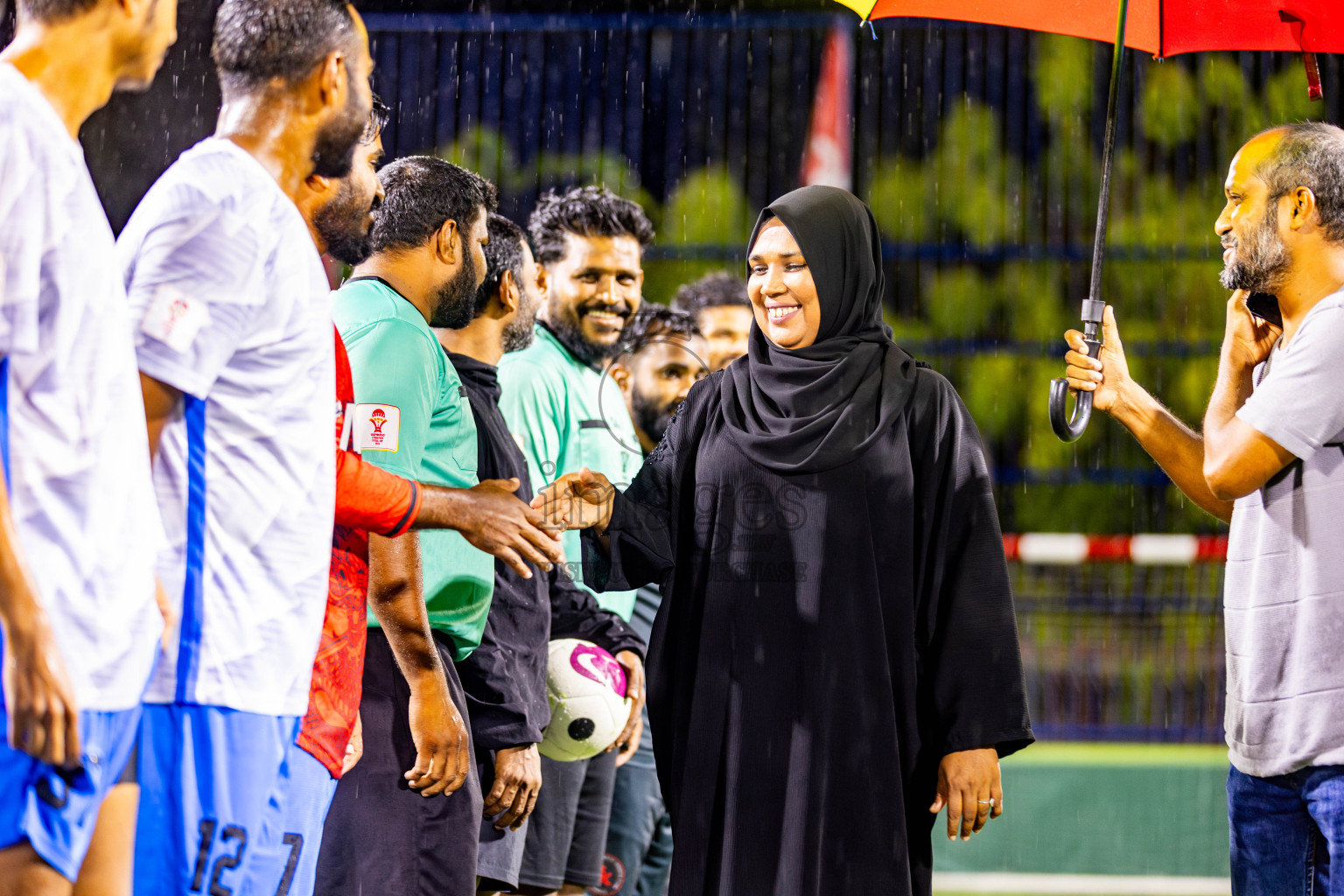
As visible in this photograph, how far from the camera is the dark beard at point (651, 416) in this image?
481 centimetres

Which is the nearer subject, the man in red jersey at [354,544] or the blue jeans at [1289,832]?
the man in red jersey at [354,544]

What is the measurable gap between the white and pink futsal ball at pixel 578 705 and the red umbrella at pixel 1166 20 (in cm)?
153

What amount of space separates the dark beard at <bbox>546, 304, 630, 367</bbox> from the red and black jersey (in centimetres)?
222

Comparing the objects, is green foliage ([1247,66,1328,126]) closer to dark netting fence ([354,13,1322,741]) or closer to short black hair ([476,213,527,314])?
dark netting fence ([354,13,1322,741])

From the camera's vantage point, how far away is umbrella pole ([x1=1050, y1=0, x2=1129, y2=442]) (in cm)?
309

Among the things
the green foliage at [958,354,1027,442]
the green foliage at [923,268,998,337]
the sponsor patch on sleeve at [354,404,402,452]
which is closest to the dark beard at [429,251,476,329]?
the sponsor patch on sleeve at [354,404,402,452]

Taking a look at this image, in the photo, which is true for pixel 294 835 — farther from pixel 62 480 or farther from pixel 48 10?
pixel 48 10

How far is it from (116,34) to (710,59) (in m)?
7.62

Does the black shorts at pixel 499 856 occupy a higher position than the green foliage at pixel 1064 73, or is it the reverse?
the green foliage at pixel 1064 73

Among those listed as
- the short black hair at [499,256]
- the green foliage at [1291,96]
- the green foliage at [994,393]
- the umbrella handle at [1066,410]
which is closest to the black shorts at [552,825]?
the short black hair at [499,256]

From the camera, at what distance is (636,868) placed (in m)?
4.34

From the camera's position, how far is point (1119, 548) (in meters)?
8.23

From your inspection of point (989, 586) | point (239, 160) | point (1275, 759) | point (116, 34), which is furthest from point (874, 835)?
point (116, 34)

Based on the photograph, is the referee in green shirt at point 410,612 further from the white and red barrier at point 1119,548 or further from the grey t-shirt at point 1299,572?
the white and red barrier at point 1119,548
